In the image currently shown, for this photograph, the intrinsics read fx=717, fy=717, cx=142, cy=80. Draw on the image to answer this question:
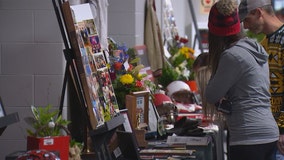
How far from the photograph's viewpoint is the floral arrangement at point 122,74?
4.46 metres

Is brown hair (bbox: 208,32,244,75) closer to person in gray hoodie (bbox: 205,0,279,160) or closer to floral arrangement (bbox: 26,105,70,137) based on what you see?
person in gray hoodie (bbox: 205,0,279,160)

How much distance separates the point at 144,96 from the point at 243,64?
3.24 feet

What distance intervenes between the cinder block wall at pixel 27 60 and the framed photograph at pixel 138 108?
1.43ft

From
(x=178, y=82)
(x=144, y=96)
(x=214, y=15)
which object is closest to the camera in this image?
(x=214, y=15)

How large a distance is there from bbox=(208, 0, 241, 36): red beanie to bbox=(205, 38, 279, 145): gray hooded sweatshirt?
0.35ft

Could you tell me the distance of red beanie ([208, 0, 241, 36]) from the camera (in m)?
3.93

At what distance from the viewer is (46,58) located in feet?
14.2

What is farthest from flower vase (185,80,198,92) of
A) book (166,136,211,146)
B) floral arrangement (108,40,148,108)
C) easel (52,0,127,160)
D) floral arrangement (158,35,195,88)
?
easel (52,0,127,160)

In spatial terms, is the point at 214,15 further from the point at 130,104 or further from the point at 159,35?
the point at 159,35

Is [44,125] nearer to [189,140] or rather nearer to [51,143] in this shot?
[51,143]

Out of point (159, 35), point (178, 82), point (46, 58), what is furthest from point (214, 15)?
point (159, 35)

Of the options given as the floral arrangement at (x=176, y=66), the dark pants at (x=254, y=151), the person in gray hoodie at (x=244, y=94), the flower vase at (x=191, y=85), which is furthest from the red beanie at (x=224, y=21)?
the flower vase at (x=191, y=85)

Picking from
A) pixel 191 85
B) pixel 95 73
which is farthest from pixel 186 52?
pixel 95 73

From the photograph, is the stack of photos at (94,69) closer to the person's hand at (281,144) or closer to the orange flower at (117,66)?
the orange flower at (117,66)
